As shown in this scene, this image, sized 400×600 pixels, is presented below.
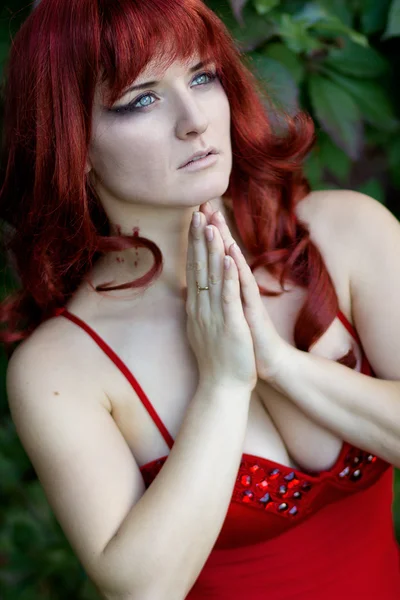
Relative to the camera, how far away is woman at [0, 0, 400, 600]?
126cm

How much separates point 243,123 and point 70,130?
31 cm

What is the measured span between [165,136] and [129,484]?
49cm

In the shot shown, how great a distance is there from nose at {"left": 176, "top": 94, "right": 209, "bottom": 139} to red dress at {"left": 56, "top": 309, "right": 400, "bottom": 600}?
36 centimetres

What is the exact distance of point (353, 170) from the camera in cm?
201

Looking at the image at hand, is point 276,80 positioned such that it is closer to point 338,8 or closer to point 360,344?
point 338,8

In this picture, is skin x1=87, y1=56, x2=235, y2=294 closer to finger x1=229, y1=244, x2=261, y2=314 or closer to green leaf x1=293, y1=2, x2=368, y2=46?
finger x1=229, y1=244, x2=261, y2=314

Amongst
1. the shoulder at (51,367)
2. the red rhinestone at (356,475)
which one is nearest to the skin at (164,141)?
the shoulder at (51,367)

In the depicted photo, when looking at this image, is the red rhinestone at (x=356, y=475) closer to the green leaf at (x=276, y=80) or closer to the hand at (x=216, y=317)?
the hand at (x=216, y=317)

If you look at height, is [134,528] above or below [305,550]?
above

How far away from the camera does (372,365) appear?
141 centimetres

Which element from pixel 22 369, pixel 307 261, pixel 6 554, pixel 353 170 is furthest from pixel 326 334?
pixel 6 554

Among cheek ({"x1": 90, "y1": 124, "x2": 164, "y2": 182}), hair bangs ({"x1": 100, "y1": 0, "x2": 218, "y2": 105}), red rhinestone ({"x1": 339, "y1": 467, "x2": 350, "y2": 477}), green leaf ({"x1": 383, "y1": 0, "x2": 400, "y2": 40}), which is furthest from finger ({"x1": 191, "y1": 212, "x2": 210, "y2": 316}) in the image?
green leaf ({"x1": 383, "y1": 0, "x2": 400, "y2": 40})

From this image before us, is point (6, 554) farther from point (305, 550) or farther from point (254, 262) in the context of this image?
point (254, 262)

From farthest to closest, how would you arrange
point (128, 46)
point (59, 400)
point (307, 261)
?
point (307, 261) < point (59, 400) < point (128, 46)
